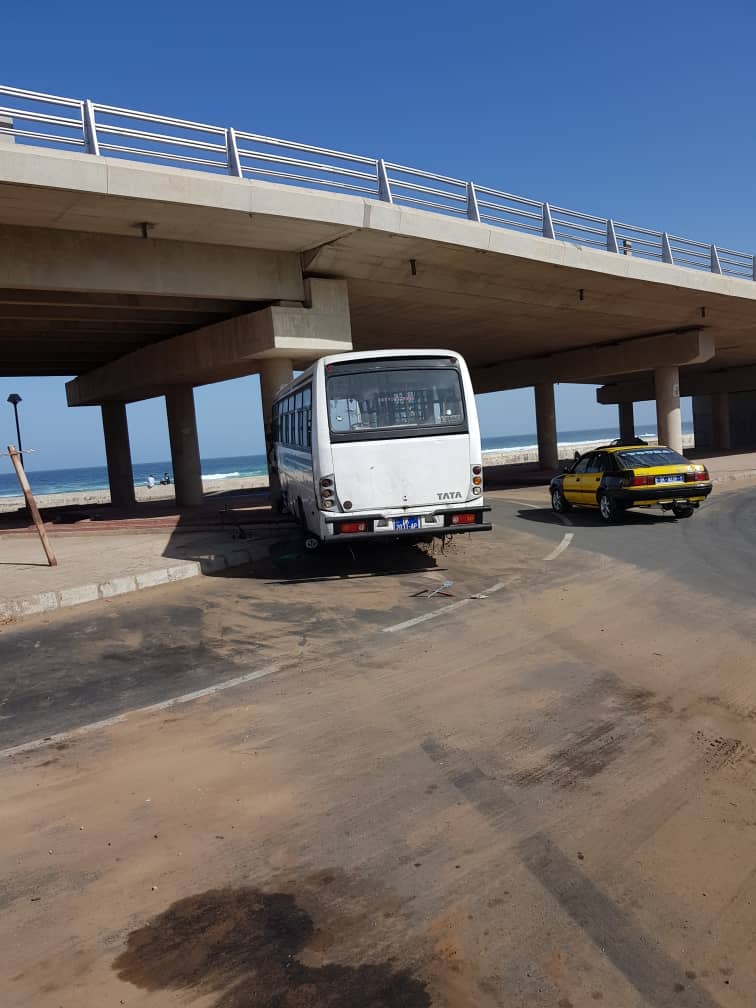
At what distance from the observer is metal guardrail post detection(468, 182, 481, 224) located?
18.0 m

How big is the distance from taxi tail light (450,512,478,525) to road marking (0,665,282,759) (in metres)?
5.00

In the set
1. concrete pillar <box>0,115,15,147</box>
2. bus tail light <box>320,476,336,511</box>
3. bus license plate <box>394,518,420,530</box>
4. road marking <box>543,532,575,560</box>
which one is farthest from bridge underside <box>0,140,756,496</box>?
road marking <box>543,532,575,560</box>

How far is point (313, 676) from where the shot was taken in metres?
6.73

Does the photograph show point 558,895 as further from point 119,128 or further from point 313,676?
point 119,128

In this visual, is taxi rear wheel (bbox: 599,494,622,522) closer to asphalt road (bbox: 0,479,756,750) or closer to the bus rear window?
asphalt road (bbox: 0,479,756,750)

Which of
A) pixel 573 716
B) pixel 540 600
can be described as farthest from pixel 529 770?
pixel 540 600

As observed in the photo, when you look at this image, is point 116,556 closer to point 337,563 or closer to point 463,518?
point 337,563

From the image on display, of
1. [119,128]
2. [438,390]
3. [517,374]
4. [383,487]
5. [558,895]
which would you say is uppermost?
[119,128]

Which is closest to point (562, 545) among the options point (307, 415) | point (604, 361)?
point (307, 415)

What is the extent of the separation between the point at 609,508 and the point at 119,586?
33.4 ft

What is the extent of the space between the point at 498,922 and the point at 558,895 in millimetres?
339

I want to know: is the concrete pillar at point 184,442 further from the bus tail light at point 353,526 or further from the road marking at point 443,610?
the road marking at point 443,610

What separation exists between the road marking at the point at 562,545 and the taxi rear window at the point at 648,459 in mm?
2395

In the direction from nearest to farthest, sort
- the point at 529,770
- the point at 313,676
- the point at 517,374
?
the point at 529,770, the point at 313,676, the point at 517,374
